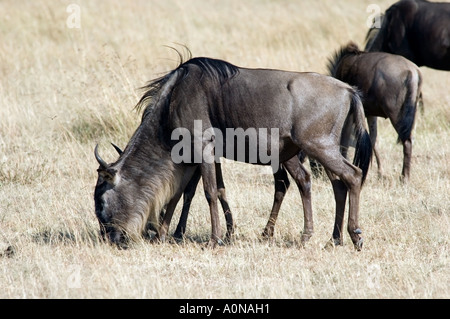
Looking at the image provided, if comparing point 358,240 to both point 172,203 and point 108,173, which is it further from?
point 108,173

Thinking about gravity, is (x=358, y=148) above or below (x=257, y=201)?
above

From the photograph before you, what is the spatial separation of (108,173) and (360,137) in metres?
2.16

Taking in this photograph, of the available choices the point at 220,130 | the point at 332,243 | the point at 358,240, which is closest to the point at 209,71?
the point at 220,130

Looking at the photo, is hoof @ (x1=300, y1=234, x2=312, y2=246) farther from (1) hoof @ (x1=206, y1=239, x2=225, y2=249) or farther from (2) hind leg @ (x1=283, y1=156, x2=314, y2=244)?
(1) hoof @ (x1=206, y1=239, x2=225, y2=249)

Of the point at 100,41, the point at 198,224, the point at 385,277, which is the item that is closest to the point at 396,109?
the point at 198,224

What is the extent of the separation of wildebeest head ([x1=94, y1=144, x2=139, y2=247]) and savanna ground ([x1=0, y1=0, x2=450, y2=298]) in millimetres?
187

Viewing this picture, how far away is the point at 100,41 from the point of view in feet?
47.3

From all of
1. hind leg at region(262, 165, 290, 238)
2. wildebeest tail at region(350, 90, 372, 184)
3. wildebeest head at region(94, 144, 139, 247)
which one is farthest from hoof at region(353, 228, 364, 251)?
wildebeest head at region(94, 144, 139, 247)

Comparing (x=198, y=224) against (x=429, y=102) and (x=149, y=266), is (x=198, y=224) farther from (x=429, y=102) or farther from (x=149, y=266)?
(x=429, y=102)

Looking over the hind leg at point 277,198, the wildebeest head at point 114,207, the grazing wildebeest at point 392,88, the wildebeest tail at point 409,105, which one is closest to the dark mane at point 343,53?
the grazing wildebeest at point 392,88

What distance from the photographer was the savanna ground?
217 inches

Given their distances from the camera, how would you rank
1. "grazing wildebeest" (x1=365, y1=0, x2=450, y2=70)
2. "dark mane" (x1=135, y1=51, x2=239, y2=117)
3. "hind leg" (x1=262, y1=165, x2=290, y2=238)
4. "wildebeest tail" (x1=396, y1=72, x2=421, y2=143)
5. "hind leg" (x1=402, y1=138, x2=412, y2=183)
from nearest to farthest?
"dark mane" (x1=135, y1=51, x2=239, y2=117), "hind leg" (x1=262, y1=165, x2=290, y2=238), "wildebeest tail" (x1=396, y1=72, x2=421, y2=143), "hind leg" (x1=402, y1=138, x2=412, y2=183), "grazing wildebeest" (x1=365, y1=0, x2=450, y2=70)

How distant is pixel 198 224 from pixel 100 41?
312 inches

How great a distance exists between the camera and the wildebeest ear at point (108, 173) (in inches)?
249
